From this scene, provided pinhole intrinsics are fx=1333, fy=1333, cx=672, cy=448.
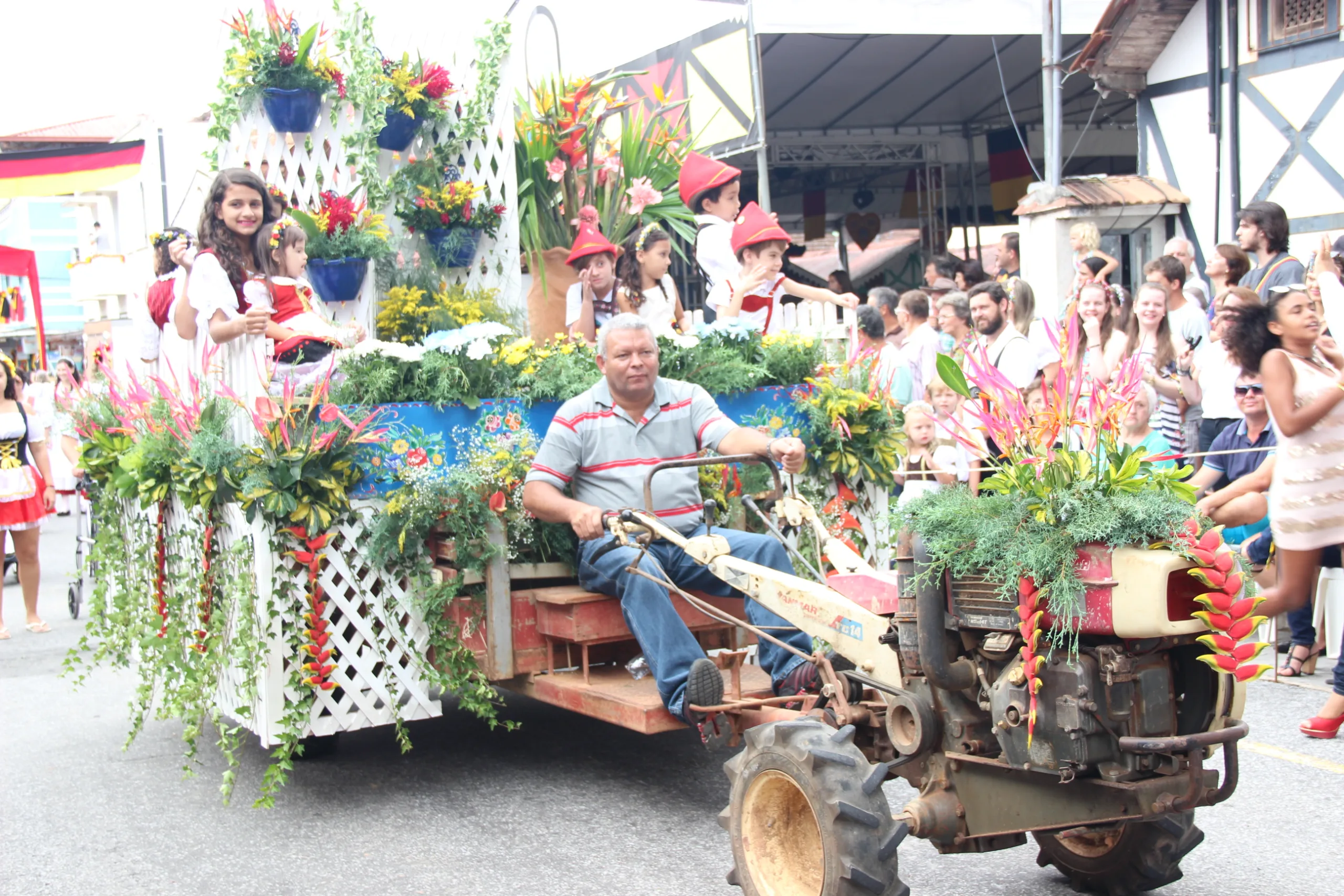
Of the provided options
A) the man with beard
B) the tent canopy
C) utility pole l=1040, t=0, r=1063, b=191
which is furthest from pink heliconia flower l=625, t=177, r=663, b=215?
the tent canopy

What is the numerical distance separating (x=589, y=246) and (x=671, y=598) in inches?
95.2

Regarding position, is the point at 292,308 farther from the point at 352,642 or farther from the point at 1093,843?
the point at 1093,843

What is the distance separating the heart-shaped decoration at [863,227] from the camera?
74.1 feet

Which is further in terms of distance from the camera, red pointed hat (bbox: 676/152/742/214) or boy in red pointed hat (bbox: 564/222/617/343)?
red pointed hat (bbox: 676/152/742/214)

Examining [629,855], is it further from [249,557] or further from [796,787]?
[249,557]

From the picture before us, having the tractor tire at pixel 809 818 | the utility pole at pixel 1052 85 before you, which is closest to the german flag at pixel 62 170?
the utility pole at pixel 1052 85

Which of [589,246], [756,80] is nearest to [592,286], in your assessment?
[589,246]

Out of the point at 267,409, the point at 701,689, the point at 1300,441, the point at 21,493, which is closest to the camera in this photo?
the point at 701,689

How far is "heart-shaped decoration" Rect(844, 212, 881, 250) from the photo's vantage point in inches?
889

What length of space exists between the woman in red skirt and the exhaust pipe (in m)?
7.86

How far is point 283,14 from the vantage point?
20.8 feet

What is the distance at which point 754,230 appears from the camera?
7.27 metres

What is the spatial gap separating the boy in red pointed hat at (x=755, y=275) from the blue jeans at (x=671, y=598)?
218cm

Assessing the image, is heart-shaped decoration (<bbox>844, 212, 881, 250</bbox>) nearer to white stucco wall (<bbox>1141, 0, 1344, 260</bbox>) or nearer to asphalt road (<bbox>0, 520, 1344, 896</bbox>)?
white stucco wall (<bbox>1141, 0, 1344, 260</bbox>)
